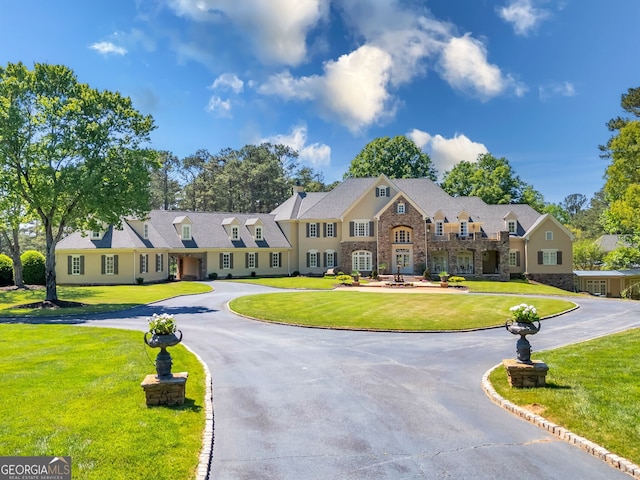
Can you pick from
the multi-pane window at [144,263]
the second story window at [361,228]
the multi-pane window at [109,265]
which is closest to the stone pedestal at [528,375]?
the second story window at [361,228]

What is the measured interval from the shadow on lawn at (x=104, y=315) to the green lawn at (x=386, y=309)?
274 centimetres

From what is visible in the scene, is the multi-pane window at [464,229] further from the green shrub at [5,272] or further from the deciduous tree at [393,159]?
the green shrub at [5,272]

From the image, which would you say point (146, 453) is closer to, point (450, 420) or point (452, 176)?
point (450, 420)

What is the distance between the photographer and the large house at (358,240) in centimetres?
4544

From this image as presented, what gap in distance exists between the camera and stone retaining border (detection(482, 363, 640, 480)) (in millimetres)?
7219

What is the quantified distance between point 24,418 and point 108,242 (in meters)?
36.5

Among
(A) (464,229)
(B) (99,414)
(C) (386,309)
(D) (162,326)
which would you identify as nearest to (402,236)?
(A) (464,229)

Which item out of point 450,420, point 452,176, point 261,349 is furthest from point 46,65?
point 452,176

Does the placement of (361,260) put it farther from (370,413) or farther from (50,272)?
(370,413)

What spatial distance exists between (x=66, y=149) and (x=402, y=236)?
31959 millimetres

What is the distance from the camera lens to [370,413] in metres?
9.75

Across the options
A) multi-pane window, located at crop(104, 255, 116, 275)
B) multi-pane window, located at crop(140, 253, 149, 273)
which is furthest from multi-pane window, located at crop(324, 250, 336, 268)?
multi-pane window, located at crop(104, 255, 116, 275)

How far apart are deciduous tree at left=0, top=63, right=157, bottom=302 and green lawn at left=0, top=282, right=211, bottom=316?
2786 mm

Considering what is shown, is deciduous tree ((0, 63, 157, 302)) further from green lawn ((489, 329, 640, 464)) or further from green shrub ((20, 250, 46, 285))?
green lawn ((489, 329, 640, 464))
